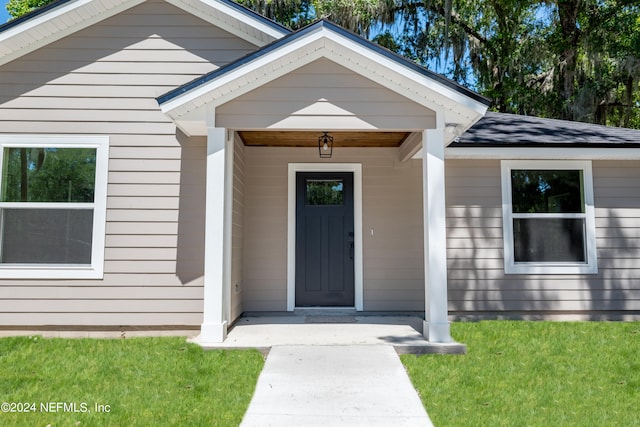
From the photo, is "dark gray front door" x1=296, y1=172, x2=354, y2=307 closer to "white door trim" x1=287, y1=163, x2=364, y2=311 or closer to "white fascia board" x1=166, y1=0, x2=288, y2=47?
"white door trim" x1=287, y1=163, x2=364, y2=311

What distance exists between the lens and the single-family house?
4.67 metres

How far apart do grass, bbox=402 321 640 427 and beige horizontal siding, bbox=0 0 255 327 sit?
2976mm

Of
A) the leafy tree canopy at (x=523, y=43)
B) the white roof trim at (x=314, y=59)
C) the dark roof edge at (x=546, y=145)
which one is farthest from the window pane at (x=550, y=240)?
the leafy tree canopy at (x=523, y=43)

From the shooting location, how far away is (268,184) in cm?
652

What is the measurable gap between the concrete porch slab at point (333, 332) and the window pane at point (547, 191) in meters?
2.24

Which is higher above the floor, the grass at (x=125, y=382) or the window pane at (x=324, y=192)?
the window pane at (x=324, y=192)

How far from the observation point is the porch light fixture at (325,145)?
5866mm

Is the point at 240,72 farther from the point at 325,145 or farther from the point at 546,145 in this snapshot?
the point at 546,145

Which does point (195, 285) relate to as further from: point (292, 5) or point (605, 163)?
point (292, 5)

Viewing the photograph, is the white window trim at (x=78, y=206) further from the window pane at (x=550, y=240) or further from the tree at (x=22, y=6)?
the tree at (x=22, y=6)

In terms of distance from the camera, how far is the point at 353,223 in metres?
6.62

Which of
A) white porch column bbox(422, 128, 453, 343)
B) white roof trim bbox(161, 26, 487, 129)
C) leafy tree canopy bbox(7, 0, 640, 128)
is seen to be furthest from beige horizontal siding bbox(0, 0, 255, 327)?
leafy tree canopy bbox(7, 0, 640, 128)

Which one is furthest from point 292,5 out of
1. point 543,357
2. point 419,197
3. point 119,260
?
point 543,357

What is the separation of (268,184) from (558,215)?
13.4 feet
